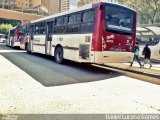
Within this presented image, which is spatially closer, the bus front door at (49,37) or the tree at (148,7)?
the bus front door at (49,37)

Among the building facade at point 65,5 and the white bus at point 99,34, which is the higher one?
the building facade at point 65,5

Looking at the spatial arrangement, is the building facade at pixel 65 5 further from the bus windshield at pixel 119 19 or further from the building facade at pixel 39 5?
the bus windshield at pixel 119 19

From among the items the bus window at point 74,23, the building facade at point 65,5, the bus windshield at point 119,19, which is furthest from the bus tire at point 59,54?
the building facade at point 65,5

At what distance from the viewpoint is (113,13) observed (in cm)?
1142

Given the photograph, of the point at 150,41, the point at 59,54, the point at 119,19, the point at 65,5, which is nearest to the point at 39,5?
the point at 65,5

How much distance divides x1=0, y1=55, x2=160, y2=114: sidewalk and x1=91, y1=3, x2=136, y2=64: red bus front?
7.79 feet

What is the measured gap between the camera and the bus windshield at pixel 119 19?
11281 millimetres

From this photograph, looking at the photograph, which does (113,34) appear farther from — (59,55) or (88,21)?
(59,55)

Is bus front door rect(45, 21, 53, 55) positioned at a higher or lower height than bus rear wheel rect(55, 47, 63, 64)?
higher

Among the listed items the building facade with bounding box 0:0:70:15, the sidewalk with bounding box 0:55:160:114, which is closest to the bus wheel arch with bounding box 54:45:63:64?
the sidewalk with bounding box 0:55:160:114

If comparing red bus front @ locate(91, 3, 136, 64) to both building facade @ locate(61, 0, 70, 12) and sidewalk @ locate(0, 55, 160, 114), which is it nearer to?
sidewalk @ locate(0, 55, 160, 114)

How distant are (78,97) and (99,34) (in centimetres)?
479

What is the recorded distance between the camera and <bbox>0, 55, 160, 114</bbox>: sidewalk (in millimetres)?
5723

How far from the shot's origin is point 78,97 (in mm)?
6836
